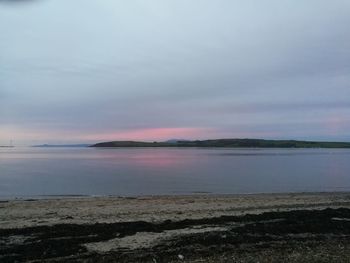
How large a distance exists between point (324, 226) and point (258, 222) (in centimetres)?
206

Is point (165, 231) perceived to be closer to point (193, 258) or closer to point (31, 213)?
point (193, 258)

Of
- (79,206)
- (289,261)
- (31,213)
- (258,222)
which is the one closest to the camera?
(289,261)

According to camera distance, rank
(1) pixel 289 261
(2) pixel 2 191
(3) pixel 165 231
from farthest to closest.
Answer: (2) pixel 2 191 → (3) pixel 165 231 → (1) pixel 289 261

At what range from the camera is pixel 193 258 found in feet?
28.7

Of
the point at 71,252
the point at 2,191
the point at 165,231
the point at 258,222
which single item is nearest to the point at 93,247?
the point at 71,252

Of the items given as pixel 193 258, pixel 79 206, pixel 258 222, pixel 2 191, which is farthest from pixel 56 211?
pixel 2 191

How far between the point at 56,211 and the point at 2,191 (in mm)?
16578

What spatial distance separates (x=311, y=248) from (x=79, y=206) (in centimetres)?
1337

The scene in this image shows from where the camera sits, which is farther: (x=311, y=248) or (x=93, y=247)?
(x=93, y=247)

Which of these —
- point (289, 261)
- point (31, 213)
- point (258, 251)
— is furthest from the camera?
point (31, 213)

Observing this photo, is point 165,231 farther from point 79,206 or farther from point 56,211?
point 79,206

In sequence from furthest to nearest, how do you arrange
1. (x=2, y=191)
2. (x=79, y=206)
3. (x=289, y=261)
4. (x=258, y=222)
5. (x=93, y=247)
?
(x=2, y=191), (x=79, y=206), (x=258, y=222), (x=93, y=247), (x=289, y=261)

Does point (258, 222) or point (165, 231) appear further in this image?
point (258, 222)

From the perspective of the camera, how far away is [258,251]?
937 cm
